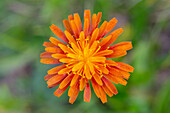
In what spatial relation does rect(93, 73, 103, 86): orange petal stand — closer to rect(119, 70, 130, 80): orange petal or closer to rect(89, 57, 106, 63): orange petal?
rect(89, 57, 106, 63): orange petal

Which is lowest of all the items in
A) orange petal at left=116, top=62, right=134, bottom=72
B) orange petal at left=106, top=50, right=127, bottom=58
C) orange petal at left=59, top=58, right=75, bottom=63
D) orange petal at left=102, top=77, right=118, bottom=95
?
orange petal at left=102, top=77, right=118, bottom=95

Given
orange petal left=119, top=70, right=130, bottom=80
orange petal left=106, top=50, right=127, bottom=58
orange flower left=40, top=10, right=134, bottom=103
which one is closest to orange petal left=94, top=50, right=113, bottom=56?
orange flower left=40, top=10, right=134, bottom=103

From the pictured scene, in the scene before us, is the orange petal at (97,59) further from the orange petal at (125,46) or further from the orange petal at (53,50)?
the orange petal at (53,50)

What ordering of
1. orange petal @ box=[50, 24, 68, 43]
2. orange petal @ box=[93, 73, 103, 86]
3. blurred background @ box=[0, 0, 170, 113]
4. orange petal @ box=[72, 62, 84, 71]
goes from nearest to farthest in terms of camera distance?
orange petal @ box=[93, 73, 103, 86] < orange petal @ box=[72, 62, 84, 71] < orange petal @ box=[50, 24, 68, 43] < blurred background @ box=[0, 0, 170, 113]

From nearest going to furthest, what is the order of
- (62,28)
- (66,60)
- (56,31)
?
(66,60)
(56,31)
(62,28)

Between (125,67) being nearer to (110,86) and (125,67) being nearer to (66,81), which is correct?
(110,86)

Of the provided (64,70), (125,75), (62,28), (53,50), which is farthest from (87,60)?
(62,28)

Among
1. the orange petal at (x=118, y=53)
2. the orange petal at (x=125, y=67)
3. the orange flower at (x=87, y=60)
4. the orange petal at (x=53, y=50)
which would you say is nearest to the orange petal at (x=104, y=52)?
the orange flower at (x=87, y=60)
